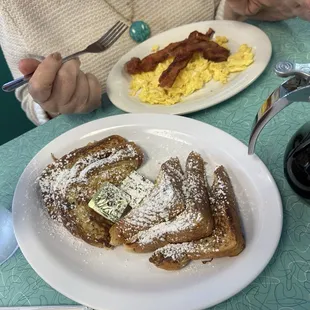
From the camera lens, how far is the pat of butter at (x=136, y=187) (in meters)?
0.94

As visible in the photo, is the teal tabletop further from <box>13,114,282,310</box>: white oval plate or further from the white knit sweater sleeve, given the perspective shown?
the white knit sweater sleeve

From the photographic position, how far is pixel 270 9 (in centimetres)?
134

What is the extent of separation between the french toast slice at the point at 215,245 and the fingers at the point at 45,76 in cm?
53

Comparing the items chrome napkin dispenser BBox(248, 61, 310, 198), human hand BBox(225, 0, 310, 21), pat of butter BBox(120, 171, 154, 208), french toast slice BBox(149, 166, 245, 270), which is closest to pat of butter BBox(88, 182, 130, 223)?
pat of butter BBox(120, 171, 154, 208)

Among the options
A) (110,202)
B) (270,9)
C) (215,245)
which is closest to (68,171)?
(110,202)

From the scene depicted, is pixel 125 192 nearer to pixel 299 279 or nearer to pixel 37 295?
pixel 37 295

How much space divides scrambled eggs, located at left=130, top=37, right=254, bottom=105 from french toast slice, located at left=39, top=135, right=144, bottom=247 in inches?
8.2

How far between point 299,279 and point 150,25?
1.04m

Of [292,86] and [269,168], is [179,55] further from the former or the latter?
[292,86]

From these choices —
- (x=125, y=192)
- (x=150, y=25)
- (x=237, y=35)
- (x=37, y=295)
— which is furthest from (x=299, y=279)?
(x=150, y=25)

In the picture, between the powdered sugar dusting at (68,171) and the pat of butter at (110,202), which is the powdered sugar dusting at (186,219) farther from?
the powdered sugar dusting at (68,171)

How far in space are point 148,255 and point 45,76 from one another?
0.53 metres

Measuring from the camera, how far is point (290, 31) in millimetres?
1358

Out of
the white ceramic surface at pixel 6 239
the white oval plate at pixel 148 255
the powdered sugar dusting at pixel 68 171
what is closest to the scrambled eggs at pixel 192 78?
the white oval plate at pixel 148 255
